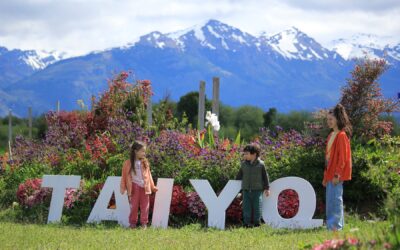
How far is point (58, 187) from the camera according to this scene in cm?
983

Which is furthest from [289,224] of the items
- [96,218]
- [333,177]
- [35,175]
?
[35,175]

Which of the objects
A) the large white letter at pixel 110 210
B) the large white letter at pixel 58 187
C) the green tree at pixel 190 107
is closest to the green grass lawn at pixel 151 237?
the large white letter at pixel 110 210

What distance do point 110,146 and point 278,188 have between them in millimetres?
4057

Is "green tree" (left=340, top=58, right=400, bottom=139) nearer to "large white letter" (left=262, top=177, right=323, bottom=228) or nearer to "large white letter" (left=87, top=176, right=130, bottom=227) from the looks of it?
"large white letter" (left=262, top=177, right=323, bottom=228)

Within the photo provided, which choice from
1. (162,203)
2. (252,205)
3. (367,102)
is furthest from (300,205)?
(367,102)

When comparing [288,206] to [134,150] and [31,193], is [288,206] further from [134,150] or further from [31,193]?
[31,193]

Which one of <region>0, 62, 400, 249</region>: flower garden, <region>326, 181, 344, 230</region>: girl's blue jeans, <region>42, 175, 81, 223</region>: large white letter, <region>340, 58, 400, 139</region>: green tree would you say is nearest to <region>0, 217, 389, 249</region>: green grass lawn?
<region>326, 181, 344, 230</region>: girl's blue jeans

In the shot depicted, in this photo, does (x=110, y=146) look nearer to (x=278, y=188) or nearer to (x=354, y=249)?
(x=278, y=188)

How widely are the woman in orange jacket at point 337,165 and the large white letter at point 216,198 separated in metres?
1.59

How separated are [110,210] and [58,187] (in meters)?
1.00

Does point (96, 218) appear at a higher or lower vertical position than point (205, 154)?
lower

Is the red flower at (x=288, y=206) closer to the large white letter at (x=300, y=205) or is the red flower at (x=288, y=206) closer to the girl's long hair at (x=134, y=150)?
the large white letter at (x=300, y=205)

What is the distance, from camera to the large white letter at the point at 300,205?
9070 mm

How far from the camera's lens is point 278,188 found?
31.0ft
